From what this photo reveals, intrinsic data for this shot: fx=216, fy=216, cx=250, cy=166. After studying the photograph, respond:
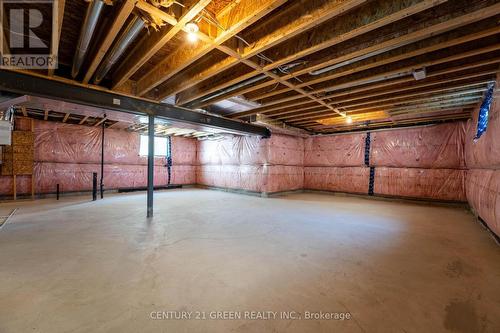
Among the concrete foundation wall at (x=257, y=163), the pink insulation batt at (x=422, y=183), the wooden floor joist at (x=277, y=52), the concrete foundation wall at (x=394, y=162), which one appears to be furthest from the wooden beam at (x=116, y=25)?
the pink insulation batt at (x=422, y=183)

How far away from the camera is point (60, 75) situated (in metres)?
3.48

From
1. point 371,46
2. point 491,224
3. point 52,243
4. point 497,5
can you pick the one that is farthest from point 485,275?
point 52,243

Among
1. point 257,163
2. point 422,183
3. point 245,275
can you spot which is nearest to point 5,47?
point 245,275

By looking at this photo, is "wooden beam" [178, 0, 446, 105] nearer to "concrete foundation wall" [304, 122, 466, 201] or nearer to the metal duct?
the metal duct

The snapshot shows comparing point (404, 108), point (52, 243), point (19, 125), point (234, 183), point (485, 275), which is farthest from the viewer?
point (234, 183)

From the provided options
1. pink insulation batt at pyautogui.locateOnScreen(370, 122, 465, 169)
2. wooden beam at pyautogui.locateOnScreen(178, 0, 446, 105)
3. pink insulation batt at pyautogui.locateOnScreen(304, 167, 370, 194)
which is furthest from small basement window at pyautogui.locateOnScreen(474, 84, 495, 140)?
pink insulation batt at pyautogui.locateOnScreen(304, 167, 370, 194)

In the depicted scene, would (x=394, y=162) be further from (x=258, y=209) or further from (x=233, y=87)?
(x=233, y=87)

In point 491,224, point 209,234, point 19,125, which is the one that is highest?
point 19,125

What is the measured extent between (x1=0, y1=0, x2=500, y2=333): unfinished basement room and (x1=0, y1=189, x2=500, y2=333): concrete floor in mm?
17

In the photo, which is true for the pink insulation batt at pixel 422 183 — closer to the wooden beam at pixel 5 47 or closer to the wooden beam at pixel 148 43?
the wooden beam at pixel 148 43

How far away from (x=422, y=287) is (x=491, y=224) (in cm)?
255

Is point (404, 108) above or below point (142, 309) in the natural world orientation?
above

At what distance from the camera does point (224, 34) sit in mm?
2338

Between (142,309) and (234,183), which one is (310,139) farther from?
(142,309)
